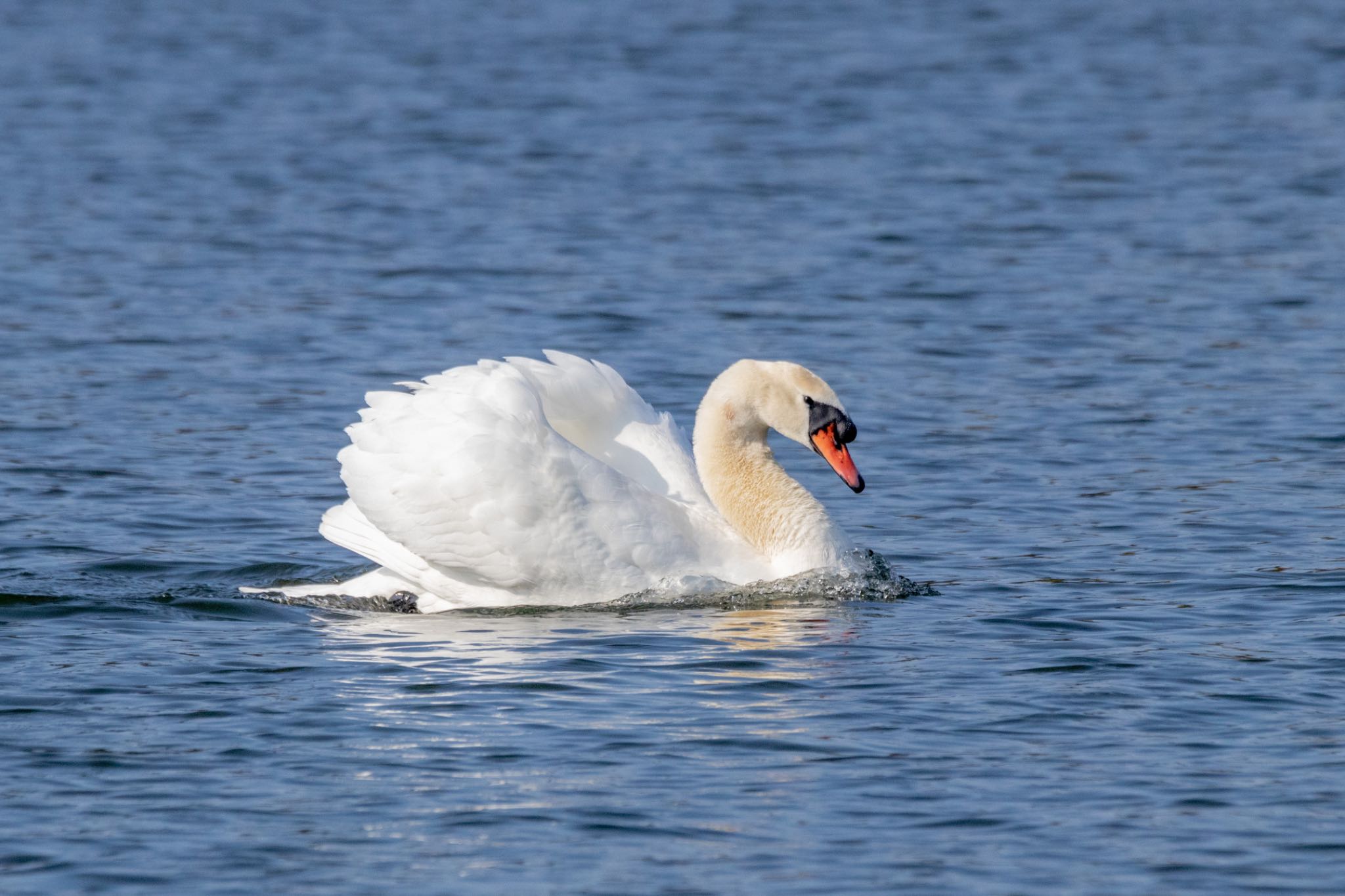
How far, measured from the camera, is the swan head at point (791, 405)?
11898 millimetres

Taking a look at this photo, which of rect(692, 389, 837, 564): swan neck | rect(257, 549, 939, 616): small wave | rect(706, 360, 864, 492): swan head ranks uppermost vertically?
rect(706, 360, 864, 492): swan head

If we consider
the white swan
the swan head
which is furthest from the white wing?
the swan head

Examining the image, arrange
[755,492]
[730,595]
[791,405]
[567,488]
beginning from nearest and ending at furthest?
[567,488], [730,595], [755,492], [791,405]

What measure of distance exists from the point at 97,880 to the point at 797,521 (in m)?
4.93

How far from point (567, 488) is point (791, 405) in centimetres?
150

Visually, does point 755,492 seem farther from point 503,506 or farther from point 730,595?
point 503,506

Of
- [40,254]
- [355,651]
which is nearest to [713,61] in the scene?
[40,254]

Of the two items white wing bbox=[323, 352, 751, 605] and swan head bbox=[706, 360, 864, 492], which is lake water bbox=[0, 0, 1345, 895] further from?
swan head bbox=[706, 360, 864, 492]

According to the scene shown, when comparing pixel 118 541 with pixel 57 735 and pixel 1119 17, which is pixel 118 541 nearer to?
pixel 57 735

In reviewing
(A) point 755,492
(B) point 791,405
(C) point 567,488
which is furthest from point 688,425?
(C) point 567,488

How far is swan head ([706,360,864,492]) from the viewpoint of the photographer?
39.0 feet

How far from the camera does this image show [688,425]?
1558cm

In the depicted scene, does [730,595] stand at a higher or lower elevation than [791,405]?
lower

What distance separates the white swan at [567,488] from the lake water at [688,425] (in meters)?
0.30
